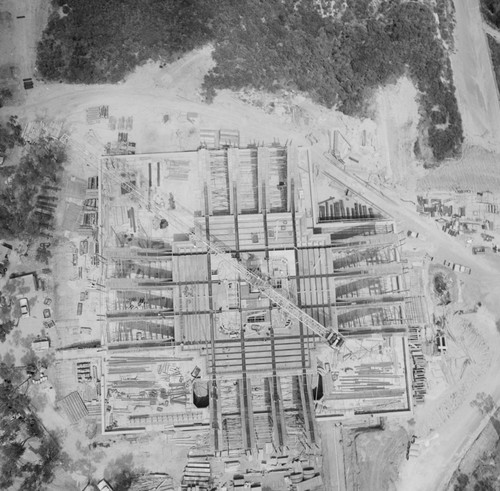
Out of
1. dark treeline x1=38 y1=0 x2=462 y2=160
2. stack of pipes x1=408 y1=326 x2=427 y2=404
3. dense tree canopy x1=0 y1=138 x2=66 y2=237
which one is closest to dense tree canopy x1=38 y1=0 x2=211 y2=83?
dark treeline x1=38 y1=0 x2=462 y2=160

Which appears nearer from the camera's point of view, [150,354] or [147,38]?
[150,354]

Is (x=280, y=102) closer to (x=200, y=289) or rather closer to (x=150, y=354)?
(x=200, y=289)

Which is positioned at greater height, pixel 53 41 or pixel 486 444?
pixel 53 41

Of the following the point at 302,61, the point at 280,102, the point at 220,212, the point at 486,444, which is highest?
the point at 302,61

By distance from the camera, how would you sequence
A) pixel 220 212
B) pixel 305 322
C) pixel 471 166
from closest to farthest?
pixel 305 322, pixel 220 212, pixel 471 166

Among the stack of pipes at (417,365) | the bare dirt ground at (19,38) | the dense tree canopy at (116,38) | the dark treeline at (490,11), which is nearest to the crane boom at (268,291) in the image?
the stack of pipes at (417,365)

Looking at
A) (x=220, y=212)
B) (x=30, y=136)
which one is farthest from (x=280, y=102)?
(x=30, y=136)
